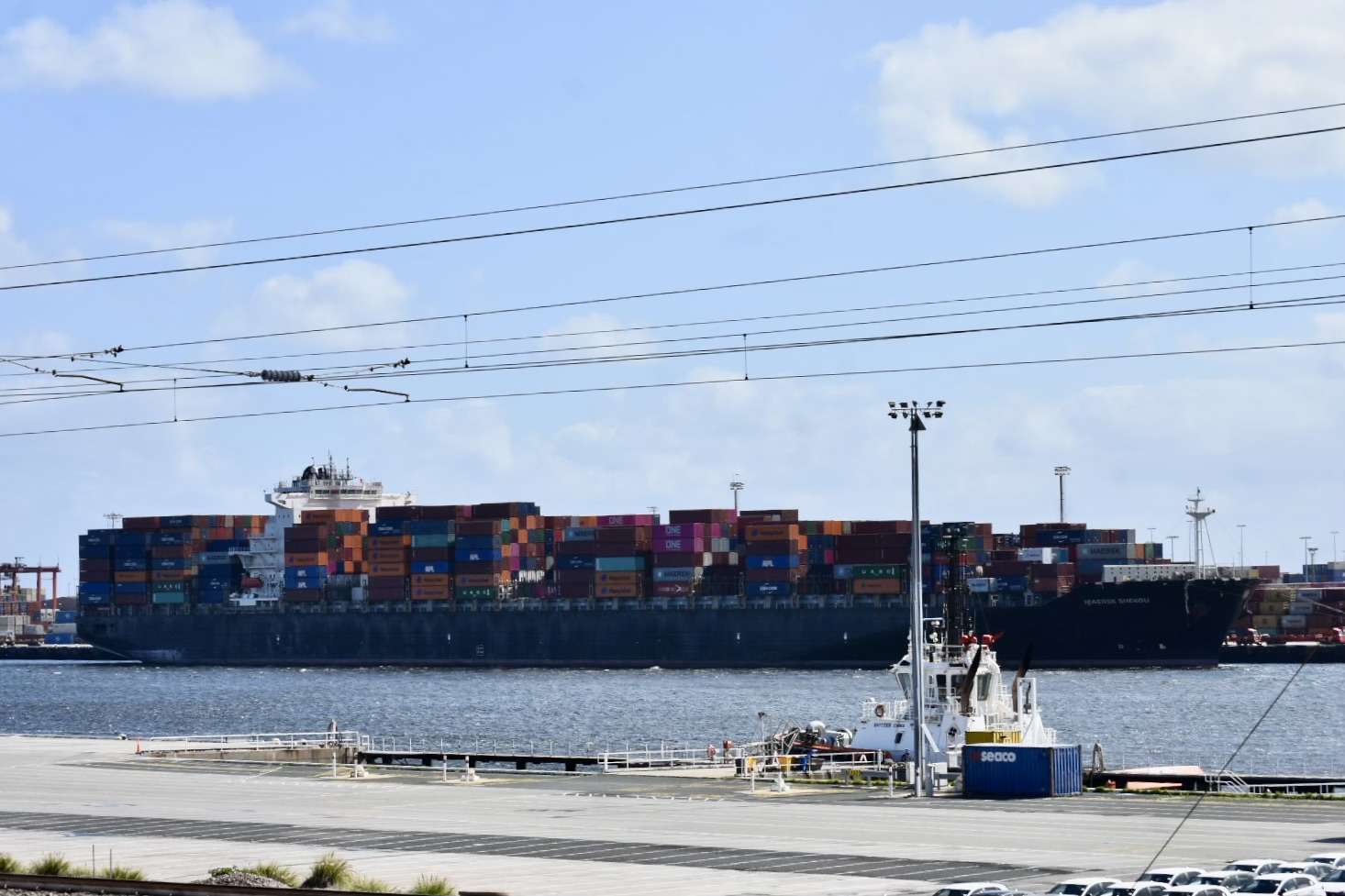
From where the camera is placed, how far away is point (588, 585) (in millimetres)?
146250

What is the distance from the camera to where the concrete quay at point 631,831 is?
2777 centimetres

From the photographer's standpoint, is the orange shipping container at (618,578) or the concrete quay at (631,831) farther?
the orange shipping container at (618,578)

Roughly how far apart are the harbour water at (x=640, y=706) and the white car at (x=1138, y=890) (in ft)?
137

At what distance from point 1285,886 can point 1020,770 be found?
1706 cm

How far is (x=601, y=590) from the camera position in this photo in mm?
145875

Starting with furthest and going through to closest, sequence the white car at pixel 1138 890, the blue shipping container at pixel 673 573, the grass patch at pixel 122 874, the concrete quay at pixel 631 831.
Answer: the blue shipping container at pixel 673 573 → the concrete quay at pixel 631 831 → the grass patch at pixel 122 874 → the white car at pixel 1138 890

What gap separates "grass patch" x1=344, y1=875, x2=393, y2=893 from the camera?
25266 mm

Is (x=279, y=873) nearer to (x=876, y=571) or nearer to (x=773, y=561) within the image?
(x=876, y=571)

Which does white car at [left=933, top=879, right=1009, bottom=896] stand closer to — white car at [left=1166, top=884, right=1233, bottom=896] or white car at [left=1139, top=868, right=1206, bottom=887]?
white car at [left=1166, top=884, right=1233, bottom=896]

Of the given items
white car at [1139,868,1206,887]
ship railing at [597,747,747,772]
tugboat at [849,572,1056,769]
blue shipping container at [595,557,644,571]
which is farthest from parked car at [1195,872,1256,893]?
blue shipping container at [595,557,644,571]

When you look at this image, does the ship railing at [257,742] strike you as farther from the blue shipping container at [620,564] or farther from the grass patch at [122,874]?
the blue shipping container at [620,564]

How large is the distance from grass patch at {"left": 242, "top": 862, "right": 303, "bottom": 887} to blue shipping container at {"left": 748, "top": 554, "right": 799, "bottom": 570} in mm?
112099

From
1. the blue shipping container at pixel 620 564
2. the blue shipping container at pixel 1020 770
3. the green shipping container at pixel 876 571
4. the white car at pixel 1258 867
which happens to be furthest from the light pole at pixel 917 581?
the blue shipping container at pixel 620 564

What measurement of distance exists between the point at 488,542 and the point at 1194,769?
10461cm
